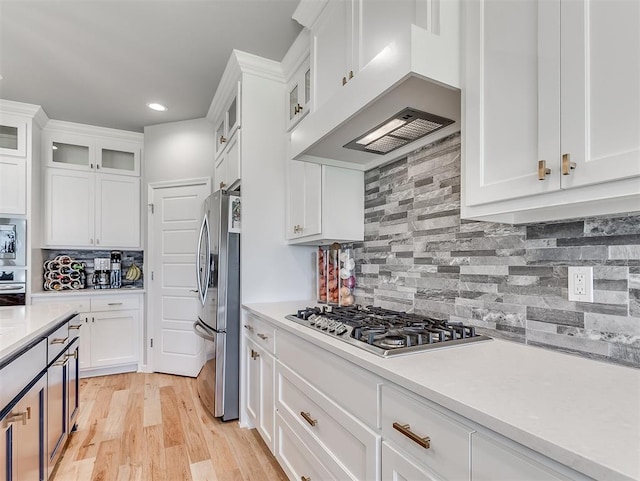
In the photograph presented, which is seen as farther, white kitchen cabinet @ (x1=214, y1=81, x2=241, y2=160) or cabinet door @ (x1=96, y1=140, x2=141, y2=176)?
cabinet door @ (x1=96, y1=140, x2=141, y2=176)

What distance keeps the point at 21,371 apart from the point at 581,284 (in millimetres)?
2036

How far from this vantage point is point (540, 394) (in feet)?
2.65

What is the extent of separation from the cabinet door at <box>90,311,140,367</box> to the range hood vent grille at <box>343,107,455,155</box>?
3.20 m

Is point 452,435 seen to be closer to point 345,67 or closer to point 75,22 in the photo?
point 345,67

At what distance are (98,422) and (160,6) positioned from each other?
281 cm

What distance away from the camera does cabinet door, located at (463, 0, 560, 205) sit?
94 centimetres

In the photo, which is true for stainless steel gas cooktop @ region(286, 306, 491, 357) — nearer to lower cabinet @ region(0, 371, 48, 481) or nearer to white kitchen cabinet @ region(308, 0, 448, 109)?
white kitchen cabinet @ region(308, 0, 448, 109)

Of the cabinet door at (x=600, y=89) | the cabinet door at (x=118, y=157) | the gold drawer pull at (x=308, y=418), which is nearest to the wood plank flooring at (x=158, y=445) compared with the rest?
the gold drawer pull at (x=308, y=418)

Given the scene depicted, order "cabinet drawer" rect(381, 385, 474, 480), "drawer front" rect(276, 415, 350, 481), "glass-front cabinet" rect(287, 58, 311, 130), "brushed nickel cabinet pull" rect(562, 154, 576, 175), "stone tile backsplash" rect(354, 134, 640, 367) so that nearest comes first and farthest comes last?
1. "cabinet drawer" rect(381, 385, 474, 480)
2. "brushed nickel cabinet pull" rect(562, 154, 576, 175)
3. "stone tile backsplash" rect(354, 134, 640, 367)
4. "drawer front" rect(276, 415, 350, 481)
5. "glass-front cabinet" rect(287, 58, 311, 130)

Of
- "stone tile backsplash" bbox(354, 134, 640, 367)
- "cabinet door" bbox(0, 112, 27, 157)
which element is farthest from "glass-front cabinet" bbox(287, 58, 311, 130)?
"cabinet door" bbox(0, 112, 27, 157)

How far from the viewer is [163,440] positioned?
2320 millimetres

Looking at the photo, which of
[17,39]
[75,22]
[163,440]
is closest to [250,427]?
[163,440]

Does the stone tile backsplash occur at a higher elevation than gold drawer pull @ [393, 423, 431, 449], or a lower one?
higher

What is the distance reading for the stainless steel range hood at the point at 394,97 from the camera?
114 cm
